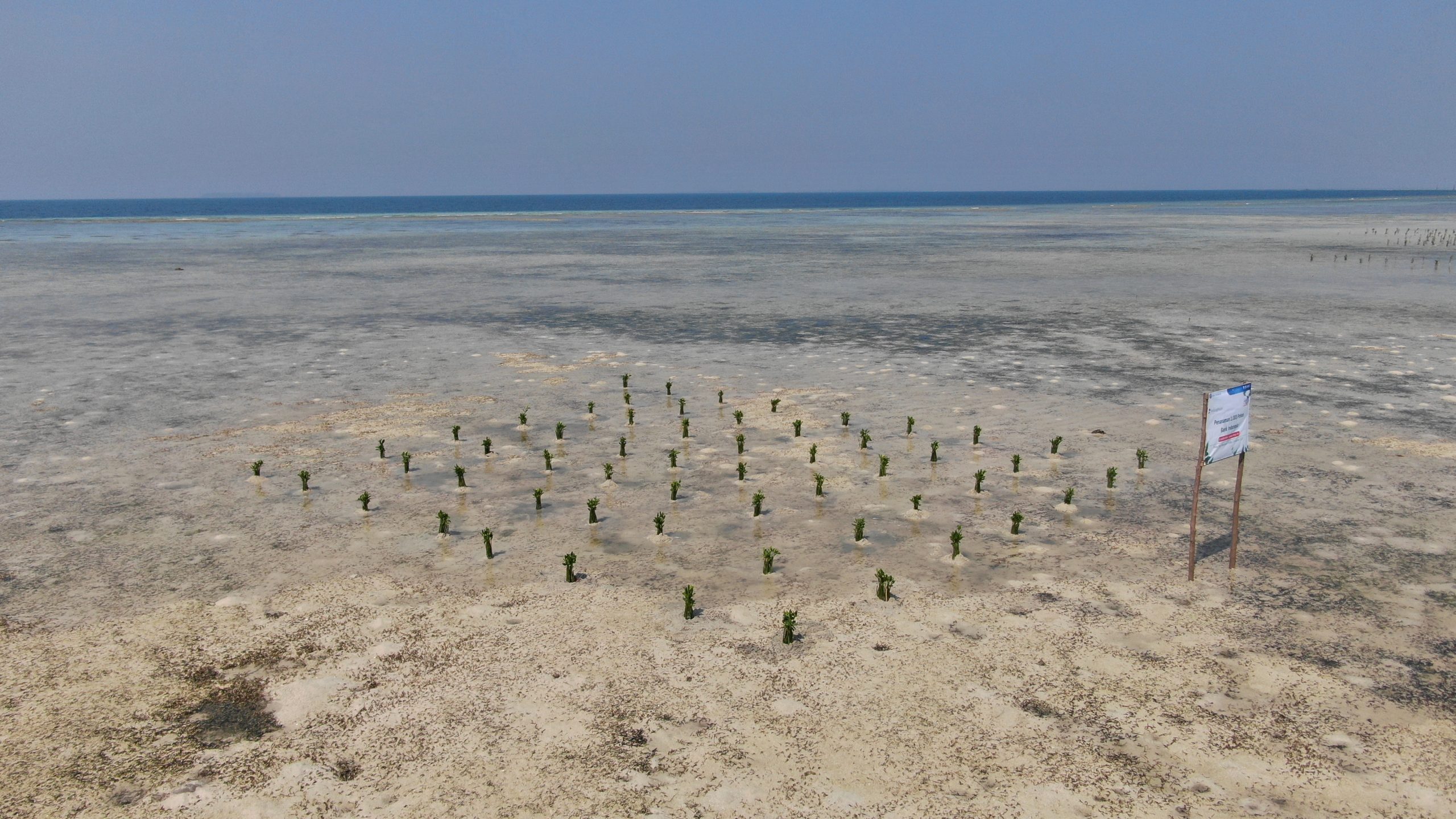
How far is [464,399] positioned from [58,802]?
1092 cm

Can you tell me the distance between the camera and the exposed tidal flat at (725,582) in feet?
19.6

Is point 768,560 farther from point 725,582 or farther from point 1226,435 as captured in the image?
point 1226,435

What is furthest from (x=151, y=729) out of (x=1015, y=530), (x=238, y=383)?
(x=238, y=383)

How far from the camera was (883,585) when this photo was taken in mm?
8391

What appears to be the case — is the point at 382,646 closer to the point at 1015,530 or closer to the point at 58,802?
the point at 58,802

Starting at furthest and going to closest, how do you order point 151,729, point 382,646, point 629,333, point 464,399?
point 629,333, point 464,399, point 382,646, point 151,729

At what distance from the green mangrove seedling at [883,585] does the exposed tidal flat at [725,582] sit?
0.20m

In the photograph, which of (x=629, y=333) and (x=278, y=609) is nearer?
(x=278, y=609)

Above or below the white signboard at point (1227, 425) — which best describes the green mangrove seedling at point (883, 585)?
below

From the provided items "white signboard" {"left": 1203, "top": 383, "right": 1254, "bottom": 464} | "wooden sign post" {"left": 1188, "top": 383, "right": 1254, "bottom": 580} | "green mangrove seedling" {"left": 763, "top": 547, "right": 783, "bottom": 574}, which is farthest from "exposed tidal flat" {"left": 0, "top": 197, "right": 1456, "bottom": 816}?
"white signboard" {"left": 1203, "top": 383, "right": 1254, "bottom": 464}

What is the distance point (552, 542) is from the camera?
384 inches

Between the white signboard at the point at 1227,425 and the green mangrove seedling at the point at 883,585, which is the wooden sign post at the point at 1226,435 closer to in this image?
the white signboard at the point at 1227,425

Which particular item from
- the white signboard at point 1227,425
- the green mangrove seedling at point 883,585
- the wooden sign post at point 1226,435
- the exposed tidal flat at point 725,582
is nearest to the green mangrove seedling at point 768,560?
the exposed tidal flat at point 725,582

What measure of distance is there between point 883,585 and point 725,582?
1.41 meters
